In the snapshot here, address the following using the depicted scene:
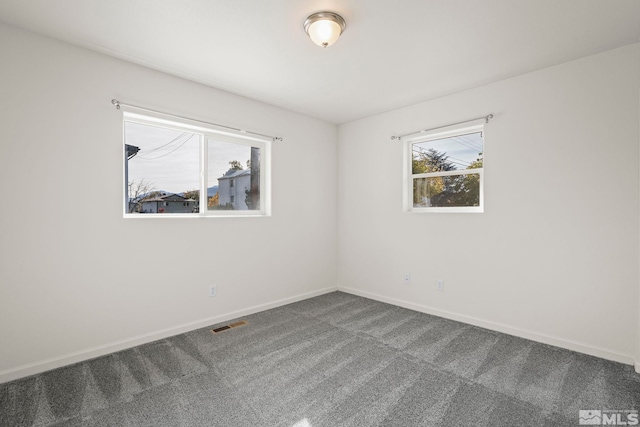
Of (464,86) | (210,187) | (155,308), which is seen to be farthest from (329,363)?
(464,86)

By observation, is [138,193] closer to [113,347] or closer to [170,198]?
[170,198]

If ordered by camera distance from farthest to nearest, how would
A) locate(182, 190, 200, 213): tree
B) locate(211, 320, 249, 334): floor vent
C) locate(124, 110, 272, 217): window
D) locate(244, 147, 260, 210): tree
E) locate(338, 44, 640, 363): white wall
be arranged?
locate(244, 147, 260, 210): tree
locate(182, 190, 200, 213): tree
locate(211, 320, 249, 334): floor vent
locate(124, 110, 272, 217): window
locate(338, 44, 640, 363): white wall

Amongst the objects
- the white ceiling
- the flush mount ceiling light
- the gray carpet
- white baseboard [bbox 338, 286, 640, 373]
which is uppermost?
the white ceiling

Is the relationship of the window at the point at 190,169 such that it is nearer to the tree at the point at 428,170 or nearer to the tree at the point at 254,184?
the tree at the point at 254,184

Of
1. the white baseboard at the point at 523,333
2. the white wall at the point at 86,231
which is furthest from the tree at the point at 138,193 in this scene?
the white baseboard at the point at 523,333

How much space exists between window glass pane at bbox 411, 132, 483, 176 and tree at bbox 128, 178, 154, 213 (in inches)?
120

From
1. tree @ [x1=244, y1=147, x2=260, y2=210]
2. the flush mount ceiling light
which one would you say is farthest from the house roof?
the flush mount ceiling light

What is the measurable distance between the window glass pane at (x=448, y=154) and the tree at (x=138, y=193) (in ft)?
10.0

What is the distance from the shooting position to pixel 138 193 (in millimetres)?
2973

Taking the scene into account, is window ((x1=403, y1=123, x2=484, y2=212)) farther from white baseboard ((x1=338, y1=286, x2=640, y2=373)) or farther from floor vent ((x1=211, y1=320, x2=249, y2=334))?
floor vent ((x1=211, y1=320, x2=249, y2=334))

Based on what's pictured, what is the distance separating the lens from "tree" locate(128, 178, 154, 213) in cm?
293

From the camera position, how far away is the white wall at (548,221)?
8.30 ft

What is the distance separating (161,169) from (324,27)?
2.06 meters

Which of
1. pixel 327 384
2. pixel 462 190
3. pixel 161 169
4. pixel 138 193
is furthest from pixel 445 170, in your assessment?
pixel 138 193
